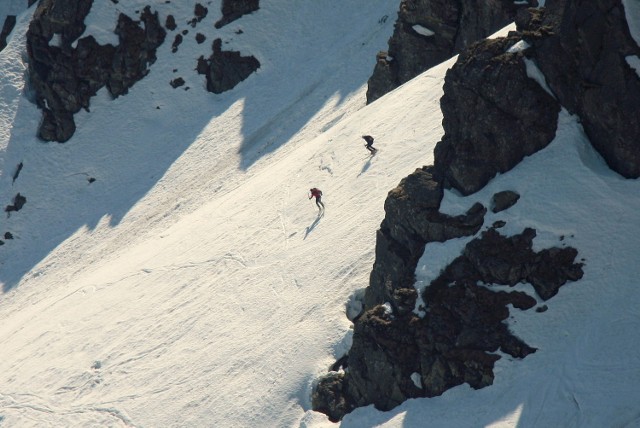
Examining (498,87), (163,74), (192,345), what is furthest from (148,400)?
(163,74)

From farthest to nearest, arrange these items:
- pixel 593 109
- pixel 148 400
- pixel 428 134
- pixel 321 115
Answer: pixel 321 115
pixel 428 134
pixel 148 400
pixel 593 109

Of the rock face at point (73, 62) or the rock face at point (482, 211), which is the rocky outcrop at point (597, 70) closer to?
the rock face at point (482, 211)

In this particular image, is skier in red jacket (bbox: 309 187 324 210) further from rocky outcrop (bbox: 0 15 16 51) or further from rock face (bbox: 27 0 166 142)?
rocky outcrop (bbox: 0 15 16 51)

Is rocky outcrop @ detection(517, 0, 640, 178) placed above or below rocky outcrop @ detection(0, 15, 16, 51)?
below

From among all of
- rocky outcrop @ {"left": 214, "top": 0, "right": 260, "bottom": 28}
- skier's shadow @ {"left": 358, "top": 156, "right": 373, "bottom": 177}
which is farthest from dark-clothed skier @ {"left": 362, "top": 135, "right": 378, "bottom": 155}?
rocky outcrop @ {"left": 214, "top": 0, "right": 260, "bottom": 28}

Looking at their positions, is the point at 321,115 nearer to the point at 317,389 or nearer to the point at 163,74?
the point at 163,74

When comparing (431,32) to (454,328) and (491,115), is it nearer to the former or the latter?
(491,115)

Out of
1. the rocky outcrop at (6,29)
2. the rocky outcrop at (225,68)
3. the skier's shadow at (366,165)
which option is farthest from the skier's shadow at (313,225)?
the rocky outcrop at (6,29)
